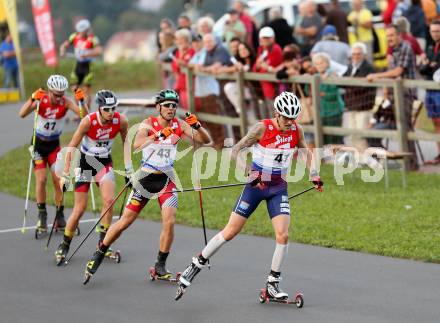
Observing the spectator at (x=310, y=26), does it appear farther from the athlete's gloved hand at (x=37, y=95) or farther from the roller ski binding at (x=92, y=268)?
the roller ski binding at (x=92, y=268)

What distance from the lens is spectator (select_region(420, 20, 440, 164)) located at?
1728cm

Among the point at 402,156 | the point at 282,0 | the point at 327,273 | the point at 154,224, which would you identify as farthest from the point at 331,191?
the point at 282,0

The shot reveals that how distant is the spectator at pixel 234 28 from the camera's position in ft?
75.1

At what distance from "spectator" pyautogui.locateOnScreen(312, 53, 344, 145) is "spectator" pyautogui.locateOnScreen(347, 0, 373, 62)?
4.40 meters

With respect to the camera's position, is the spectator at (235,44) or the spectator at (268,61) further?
the spectator at (235,44)

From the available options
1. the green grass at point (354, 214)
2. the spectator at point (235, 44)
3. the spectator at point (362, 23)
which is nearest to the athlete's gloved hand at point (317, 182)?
the green grass at point (354, 214)

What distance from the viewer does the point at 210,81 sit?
21.2 meters

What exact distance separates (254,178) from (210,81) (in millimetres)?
10222

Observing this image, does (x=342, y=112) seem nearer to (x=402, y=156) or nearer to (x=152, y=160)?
(x=402, y=156)

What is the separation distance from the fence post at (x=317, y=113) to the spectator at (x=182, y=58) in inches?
146

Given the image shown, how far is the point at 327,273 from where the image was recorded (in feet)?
40.3

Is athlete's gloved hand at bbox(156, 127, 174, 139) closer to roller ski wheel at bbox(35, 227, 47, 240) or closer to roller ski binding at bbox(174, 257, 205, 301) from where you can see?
roller ski binding at bbox(174, 257, 205, 301)

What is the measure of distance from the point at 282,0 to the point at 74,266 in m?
15.3

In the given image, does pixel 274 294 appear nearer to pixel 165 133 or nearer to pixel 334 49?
pixel 165 133
